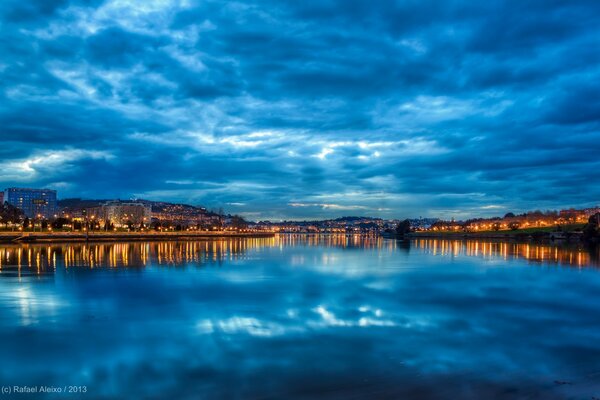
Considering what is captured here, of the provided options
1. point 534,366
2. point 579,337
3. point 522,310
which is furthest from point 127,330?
point 522,310

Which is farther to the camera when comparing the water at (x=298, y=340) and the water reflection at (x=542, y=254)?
the water reflection at (x=542, y=254)

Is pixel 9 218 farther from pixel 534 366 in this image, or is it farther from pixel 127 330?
pixel 534 366

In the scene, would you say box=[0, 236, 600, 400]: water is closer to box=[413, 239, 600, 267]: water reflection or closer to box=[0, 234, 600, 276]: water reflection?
box=[0, 234, 600, 276]: water reflection

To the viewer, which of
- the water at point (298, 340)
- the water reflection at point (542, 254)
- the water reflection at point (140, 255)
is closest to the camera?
the water at point (298, 340)

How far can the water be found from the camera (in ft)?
29.7

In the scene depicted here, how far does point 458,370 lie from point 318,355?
316 centimetres

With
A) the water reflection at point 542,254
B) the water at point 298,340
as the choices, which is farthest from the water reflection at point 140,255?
the water at point 298,340

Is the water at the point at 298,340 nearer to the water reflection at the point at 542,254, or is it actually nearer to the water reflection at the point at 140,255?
the water reflection at the point at 140,255

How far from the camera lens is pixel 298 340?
12.6 metres

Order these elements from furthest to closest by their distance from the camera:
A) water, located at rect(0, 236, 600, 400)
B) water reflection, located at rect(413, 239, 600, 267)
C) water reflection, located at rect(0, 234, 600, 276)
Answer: water reflection, located at rect(413, 239, 600, 267), water reflection, located at rect(0, 234, 600, 276), water, located at rect(0, 236, 600, 400)

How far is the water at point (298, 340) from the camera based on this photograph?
9.06 m

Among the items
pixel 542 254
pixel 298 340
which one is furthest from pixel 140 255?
pixel 542 254

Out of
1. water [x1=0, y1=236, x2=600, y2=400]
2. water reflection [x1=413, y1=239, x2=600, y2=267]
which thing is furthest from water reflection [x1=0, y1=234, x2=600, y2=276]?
water [x1=0, y1=236, x2=600, y2=400]

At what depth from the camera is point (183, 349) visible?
11633 millimetres
